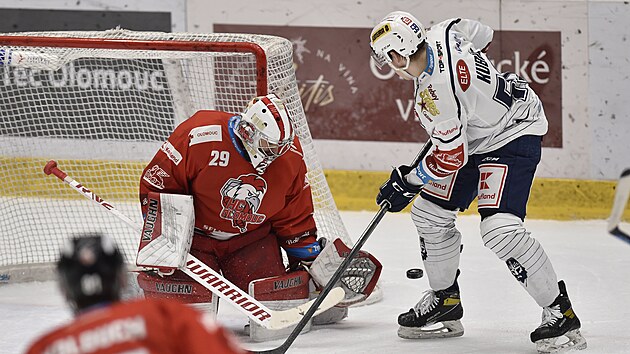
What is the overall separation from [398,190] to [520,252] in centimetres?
42

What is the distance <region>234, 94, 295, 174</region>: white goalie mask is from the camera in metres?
3.46

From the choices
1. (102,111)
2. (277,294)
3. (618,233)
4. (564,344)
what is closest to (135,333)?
(618,233)

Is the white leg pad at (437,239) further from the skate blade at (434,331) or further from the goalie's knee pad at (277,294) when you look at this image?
the goalie's knee pad at (277,294)

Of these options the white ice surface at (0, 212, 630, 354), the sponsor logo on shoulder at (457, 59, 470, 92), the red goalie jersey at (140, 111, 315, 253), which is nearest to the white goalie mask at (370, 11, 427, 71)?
the sponsor logo on shoulder at (457, 59, 470, 92)

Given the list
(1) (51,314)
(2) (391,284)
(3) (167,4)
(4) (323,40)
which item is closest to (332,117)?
(4) (323,40)

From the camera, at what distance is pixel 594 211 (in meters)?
5.32

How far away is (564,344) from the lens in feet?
11.8

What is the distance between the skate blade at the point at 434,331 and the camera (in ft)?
12.4

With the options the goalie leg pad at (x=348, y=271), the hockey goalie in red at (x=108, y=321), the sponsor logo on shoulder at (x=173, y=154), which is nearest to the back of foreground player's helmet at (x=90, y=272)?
the hockey goalie in red at (x=108, y=321)

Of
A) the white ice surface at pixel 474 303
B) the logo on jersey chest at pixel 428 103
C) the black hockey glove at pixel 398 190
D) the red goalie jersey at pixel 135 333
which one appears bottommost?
the white ice surface at pixel 474 303

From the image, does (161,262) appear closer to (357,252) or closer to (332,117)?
(357,252)

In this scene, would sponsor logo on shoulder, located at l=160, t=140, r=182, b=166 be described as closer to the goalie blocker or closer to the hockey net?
the goalie blocker

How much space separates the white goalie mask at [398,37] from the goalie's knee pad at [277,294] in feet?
2.49

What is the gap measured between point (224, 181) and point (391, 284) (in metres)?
1.12
